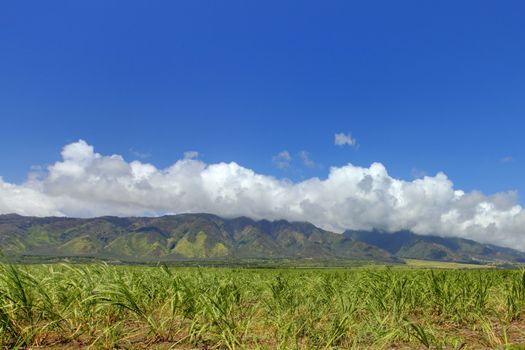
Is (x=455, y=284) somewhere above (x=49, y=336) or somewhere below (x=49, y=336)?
above

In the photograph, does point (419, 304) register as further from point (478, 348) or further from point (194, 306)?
point (194, 306)

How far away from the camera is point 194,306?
7340mm

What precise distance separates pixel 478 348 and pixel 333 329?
2.21 meters

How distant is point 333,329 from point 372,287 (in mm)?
3624

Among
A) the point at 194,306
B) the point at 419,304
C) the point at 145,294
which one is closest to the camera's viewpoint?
the point at 194,306

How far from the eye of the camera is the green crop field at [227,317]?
5.78 metres

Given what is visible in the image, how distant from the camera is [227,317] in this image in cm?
705

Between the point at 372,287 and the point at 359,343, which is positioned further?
the point at 372,287

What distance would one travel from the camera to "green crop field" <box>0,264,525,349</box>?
578 centimetres

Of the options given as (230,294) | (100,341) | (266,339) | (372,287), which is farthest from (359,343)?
(100,341)

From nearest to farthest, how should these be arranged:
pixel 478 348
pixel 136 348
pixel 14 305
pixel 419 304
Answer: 1. pixel 136 348
2. pixel 478 348
3. pixel 14 305
4. pixel 419 304

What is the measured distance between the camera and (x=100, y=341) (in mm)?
5633

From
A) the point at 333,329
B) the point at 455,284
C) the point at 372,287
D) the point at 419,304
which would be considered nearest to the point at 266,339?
the point at 333,329

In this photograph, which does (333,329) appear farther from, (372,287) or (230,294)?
(372,287)
